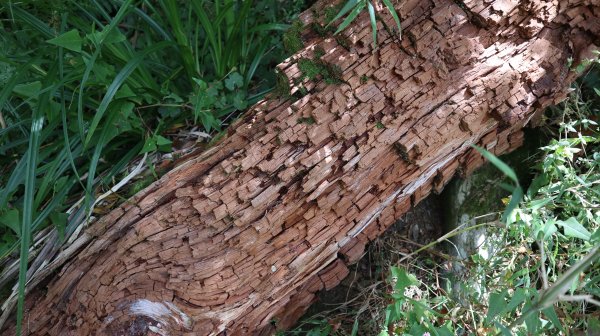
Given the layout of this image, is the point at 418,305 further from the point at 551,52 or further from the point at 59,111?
the point at 59,111

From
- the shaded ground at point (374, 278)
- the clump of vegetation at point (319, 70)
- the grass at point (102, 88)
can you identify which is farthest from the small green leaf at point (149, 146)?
the shaded ground at point (374, 278)

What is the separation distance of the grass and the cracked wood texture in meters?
0.22

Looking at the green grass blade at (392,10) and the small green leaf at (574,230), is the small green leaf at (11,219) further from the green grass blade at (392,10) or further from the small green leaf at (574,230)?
the small green leaf at (574,230)

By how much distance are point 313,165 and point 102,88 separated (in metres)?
0.86

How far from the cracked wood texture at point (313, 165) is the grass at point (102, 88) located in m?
0.22

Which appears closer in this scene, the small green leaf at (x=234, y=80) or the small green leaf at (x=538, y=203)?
the small green leaf at (x=538, y=203)

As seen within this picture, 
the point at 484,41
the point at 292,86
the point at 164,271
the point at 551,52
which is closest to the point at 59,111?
the point at 164,271

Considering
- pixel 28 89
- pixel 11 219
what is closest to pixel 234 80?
pixel 28 89

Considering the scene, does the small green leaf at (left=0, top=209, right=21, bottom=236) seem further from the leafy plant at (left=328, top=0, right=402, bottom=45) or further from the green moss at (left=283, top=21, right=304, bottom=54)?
the leafy plant at (left=328, top=0, right=402, bottom=45)

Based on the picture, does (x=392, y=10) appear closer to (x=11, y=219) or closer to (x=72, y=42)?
(x=72, y=42)

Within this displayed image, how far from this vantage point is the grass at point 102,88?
187 cm

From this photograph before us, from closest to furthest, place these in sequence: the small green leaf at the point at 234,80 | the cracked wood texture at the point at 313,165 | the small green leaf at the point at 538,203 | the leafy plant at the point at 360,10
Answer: the leafy plant at the point at 360,10
the cracked wood texture at the point at 313,165
the small green leaf at the point at 538,203
the small green leaf at the point at 234,80

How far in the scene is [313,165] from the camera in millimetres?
1700

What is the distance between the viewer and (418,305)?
68.7 inches
